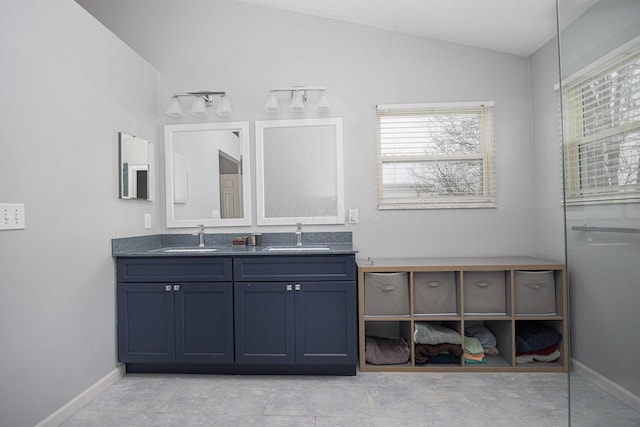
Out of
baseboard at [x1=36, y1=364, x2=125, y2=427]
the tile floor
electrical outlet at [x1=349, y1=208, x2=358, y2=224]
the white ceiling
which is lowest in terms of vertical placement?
the tile floor

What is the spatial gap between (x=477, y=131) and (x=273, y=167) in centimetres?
171

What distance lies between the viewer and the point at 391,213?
9.71 ft

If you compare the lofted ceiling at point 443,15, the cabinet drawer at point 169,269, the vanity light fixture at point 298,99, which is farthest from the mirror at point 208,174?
the lofted ceiling at point 443,15

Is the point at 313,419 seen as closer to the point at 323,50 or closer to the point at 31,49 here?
the point at 31,49

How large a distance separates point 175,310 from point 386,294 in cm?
146

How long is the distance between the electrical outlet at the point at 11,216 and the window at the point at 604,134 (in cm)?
246

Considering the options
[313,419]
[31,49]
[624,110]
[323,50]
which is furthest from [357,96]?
[313,419]

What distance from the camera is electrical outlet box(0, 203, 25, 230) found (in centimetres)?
160

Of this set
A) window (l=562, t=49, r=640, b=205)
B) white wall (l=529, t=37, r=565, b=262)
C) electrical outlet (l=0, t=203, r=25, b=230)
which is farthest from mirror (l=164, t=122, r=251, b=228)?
white wall (l=529, t=37, r=565, b=262)

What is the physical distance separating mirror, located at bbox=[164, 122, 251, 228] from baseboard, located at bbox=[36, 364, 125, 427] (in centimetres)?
117

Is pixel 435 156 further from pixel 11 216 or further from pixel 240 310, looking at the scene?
pixel 11 216

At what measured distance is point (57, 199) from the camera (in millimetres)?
1943

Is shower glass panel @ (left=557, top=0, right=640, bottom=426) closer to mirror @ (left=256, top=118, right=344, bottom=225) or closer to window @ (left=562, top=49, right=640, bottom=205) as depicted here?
window @ (left=562, top=49, right=640, bottom=205)

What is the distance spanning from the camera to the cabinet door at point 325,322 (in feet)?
7.85
